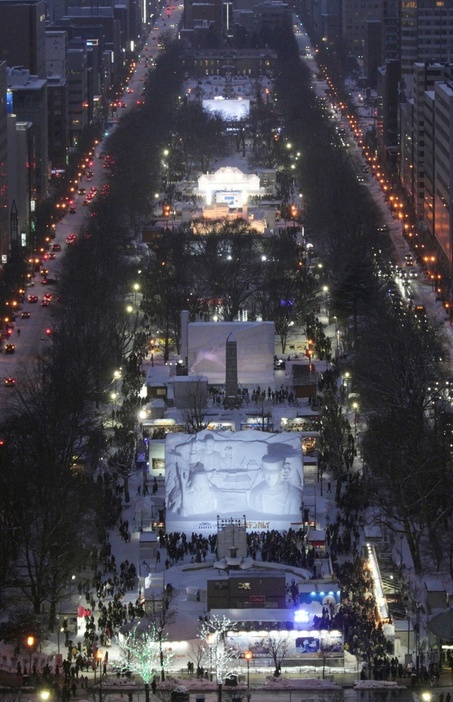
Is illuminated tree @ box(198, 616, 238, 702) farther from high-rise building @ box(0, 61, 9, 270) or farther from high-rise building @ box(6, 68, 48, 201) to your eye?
high-rise building @ box(6, 68, 48, 201)

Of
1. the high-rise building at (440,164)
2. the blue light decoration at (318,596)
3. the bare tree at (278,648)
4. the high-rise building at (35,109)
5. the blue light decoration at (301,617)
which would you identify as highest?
the high-rise building at (35,109)

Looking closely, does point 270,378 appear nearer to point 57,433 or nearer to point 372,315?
point 372,315

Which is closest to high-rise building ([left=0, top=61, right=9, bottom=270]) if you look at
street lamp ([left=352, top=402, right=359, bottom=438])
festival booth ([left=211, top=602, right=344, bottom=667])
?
street lamp ([left=352, top=402, right=359, bottom=438])

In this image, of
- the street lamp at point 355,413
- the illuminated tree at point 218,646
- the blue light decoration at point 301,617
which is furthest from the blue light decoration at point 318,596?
the street lamp at point 355,413

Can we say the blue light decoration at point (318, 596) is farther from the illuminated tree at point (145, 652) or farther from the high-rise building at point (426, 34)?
the high-rise building at point (426, 34)

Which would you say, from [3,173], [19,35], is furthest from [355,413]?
[19,35]

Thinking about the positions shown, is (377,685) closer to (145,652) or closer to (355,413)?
(145,652)

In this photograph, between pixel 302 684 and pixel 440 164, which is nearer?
pixel 302 684

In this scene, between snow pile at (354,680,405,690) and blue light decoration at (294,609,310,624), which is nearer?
snow pile at (354,680,405,690)
